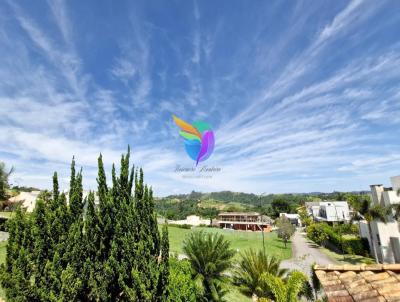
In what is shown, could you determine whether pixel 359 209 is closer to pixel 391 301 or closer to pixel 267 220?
pixel 391 301

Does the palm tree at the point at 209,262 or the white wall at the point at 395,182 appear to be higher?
the white wall at the point at 395,182

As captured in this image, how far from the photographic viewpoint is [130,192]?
13469 millimetres

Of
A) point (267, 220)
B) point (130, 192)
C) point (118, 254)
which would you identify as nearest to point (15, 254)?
point (118, 254)

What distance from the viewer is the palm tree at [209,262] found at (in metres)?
17.1

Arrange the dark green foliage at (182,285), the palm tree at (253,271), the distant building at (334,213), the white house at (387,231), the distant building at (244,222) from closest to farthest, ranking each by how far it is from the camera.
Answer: the dark green foliage at (182,285) → the palm tree at (253,271) → the white house at (387,231) → the distant building at (334,213) → the distant building at (244,222)

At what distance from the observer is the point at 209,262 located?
16.9m

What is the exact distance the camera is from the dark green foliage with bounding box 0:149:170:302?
35.5 feet

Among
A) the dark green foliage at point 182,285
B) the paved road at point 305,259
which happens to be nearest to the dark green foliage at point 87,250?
the dark green foliage at point 182,285

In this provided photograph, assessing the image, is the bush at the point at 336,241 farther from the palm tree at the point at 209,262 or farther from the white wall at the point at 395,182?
the palm tree at the point at 209,262

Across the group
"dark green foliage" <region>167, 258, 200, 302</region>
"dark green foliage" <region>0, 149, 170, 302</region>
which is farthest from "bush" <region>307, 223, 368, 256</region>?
"dark green foliage" <region>0, 149, 170, 302</region>

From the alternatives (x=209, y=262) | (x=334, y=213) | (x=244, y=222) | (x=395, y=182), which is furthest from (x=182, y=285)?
(x=244, y=222)

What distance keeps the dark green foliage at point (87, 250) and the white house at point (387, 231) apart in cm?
2976

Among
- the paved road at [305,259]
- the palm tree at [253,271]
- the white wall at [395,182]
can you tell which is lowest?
the paved road at [305,259]

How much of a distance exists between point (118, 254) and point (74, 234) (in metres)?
2.15
